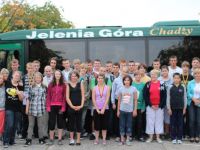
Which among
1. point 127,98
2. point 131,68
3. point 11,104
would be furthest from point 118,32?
point 11,104

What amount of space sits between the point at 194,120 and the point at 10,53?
253 inches

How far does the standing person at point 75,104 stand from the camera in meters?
10.5

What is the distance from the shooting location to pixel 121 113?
35.1 ft

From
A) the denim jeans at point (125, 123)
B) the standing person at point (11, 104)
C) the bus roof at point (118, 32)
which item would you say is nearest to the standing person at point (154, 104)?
the denim jeans at point (125, 123)

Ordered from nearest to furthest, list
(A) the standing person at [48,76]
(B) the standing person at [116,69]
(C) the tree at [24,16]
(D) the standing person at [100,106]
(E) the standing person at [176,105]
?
1. (D) the standing person at [100,106]
2. (E) the standing person at [176,105]
3. (A) the standing person at [48,76]
4. (B) the standing person at [116,69]
5. (C) the tree at [24,16]

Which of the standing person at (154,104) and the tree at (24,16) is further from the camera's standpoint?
the tree at (24,16)

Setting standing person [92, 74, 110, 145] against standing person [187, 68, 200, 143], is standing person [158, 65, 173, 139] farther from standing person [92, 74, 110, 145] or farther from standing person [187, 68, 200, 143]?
standing person [92, 74, 110, 145]

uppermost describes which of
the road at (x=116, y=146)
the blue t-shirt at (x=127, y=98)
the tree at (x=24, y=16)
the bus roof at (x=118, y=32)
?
the tree at (x=24, y=16)

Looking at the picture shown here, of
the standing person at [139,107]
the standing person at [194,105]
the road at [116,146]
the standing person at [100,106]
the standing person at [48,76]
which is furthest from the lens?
the standing person at [48,76]

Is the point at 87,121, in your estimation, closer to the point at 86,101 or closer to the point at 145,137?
the point at 86,101

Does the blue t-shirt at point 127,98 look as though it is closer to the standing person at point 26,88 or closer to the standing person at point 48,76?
the standing person at point 48,76

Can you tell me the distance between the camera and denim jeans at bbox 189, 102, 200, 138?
35.8 ft

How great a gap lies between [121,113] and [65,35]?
13.1ft

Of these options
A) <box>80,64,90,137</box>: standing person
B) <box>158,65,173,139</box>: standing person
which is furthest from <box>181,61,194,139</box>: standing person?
<box>80,64,90,137</box>: standing person
